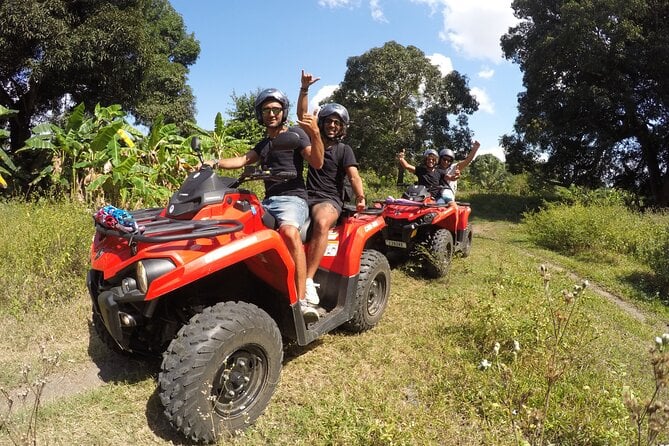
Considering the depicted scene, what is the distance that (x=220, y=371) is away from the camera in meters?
2.43

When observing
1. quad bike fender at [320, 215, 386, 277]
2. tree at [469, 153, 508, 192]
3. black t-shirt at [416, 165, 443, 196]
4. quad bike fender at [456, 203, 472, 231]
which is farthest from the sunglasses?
tree at [469, 153, 508, 192]

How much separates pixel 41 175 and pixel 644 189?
20.6 meters

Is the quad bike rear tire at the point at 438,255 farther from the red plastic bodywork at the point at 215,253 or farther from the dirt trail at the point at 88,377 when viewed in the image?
the dirt trail at the point at 88,377

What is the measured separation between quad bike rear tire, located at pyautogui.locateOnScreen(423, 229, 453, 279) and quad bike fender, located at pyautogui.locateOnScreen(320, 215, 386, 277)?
2.09m

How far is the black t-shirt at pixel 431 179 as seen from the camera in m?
7.45

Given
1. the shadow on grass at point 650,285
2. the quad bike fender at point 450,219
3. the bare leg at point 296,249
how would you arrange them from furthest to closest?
the quad bike fender at point 450,219
the shadow on grass at point 650,285
the bare leg at point 296,249

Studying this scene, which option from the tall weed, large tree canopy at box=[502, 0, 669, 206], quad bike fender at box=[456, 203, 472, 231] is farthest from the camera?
large tree canopy at box=[502, 0, 669, 206]

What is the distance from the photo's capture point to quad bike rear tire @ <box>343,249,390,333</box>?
3.82 m

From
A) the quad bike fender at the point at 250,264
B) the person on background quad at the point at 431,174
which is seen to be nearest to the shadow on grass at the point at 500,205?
the person on background quad at the point at 431,174

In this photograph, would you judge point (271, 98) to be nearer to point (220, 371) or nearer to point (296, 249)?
point (296, 249)

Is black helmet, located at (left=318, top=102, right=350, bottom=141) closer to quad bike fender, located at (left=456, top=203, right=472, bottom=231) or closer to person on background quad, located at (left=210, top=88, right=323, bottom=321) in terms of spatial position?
person on background quad, located at (left=210, top=88, right=323, bottom=321)

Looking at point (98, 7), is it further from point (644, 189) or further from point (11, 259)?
point (644, 189)

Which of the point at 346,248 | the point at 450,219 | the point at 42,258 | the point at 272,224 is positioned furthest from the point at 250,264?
the point at 450,219

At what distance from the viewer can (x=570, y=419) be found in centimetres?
260
